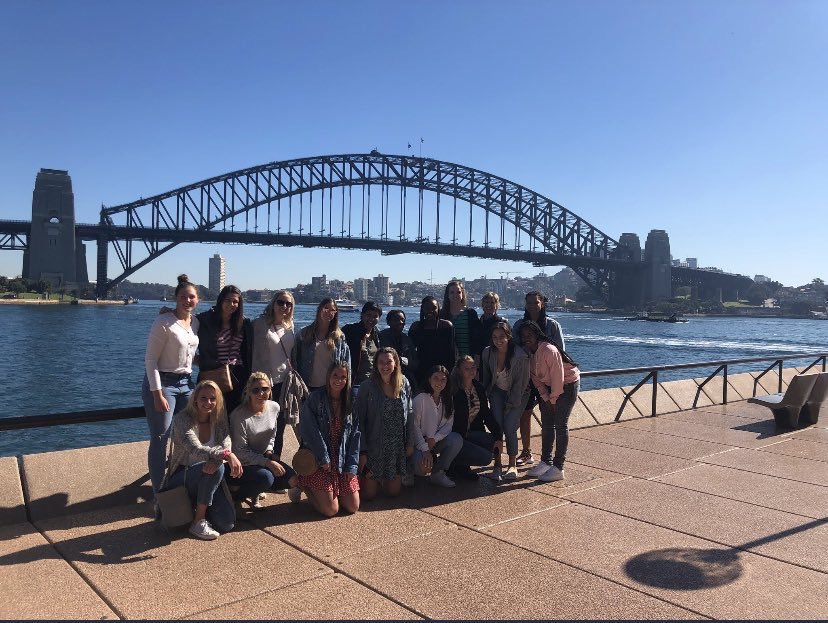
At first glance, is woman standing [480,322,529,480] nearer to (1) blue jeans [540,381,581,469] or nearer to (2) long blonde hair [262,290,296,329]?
(1) blue jeans [540,381,581,469]

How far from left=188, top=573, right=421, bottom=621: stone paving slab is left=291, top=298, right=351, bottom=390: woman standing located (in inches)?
71.1

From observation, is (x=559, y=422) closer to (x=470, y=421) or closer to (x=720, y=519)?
(x=470, y=421)

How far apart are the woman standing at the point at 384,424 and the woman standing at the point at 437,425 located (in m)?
0.20

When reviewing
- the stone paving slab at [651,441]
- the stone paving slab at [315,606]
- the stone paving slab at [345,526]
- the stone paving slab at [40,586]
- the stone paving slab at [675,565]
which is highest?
the stone paving slab at [40,586]

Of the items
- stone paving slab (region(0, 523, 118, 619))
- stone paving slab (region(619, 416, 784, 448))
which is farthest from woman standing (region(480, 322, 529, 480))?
stone paving slab (region(0, 523, 118, 619))

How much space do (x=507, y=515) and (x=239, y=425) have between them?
166 centimetres

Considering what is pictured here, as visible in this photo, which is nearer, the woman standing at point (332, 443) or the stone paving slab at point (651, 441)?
the woman standing at point (332, 443)

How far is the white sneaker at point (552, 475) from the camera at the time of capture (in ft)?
17.5

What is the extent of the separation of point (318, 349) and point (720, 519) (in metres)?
2.66

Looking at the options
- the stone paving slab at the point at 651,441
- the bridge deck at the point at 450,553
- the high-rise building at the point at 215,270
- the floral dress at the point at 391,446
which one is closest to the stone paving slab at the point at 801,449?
the stone paving slab at the point at 651,441

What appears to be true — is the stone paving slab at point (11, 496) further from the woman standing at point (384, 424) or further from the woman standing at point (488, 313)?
the woman standing at point (488, 313)

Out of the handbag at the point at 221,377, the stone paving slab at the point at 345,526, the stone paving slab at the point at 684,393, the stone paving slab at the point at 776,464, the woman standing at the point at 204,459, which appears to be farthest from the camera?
the stone paving slab at the point at 684,393

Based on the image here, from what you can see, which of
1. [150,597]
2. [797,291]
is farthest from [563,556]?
[797,291]

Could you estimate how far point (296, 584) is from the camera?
335 cm
